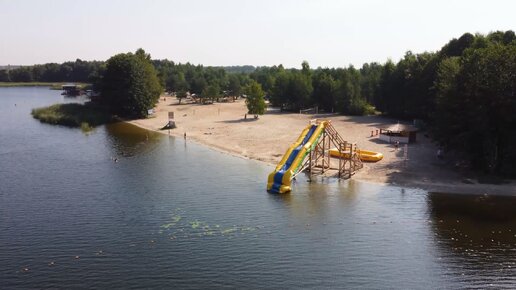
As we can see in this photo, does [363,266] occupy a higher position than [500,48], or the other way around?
[500,48]

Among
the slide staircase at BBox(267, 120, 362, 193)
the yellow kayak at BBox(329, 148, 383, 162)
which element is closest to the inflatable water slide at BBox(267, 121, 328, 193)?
the slide staircase at BBox(267, 120, 362, 193)

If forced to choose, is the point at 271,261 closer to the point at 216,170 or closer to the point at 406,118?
the point at 216,170

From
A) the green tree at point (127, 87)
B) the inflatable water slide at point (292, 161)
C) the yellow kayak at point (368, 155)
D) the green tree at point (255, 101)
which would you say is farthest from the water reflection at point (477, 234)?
the green tree at point (127, 87)

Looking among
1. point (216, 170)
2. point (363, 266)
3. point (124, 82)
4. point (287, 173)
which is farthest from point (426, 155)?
point (124, 82)

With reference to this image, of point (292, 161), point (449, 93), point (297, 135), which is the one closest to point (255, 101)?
point (297, 135)

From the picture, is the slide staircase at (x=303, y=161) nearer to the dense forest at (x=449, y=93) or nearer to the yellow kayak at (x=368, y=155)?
the yellow kayak at (x=368, y=155)

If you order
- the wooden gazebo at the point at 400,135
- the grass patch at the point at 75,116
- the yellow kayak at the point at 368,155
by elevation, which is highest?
the grass patch at the point at 75,116

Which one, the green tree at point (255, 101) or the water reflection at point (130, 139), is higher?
the green tree at point (255, 101)
